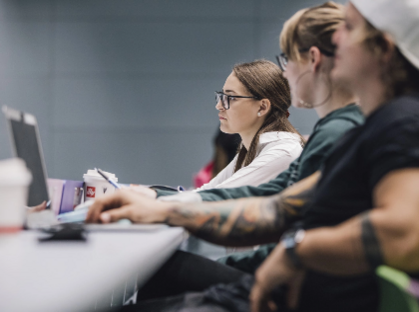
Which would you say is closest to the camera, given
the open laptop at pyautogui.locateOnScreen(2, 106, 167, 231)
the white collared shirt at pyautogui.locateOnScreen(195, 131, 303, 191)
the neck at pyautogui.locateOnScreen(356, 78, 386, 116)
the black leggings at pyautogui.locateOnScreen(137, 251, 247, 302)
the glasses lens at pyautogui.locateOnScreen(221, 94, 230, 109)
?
the neck at pyautogui.locateOnScreen(356, 78, 386, 116)

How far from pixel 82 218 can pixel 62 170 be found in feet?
11.2

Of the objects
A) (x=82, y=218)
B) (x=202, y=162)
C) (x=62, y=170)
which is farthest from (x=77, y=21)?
(x=82, y=218)

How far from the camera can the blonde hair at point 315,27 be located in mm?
1232

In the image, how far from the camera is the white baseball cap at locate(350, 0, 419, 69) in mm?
788

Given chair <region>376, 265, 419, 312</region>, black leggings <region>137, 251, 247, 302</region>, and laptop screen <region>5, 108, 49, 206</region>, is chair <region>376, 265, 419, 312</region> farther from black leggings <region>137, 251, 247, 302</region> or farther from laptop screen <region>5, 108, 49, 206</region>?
laptop screen <region>5, 108, 49, 206</region>

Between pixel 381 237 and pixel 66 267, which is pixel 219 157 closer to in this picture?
pixel 381 237

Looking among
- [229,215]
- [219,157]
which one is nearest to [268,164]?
[229,215]

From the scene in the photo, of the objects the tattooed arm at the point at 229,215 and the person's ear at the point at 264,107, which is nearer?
the tattooed arm at the point at 229,215

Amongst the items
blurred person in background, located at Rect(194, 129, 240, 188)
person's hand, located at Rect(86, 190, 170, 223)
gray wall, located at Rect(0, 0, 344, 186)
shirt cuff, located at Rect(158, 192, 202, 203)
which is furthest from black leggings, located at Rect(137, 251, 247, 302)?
gray wall, located at Rect(0, 0, 344, 186)

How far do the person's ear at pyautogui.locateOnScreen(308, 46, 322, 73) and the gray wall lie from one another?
3.00 metres

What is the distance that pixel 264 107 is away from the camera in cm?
223

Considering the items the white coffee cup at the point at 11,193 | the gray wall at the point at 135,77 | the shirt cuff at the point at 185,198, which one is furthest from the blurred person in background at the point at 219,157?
the white coffee cup at the point at 11,193

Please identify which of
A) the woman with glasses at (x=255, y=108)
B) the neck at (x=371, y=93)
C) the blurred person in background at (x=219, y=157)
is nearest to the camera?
the neck at (x=371, y=93)

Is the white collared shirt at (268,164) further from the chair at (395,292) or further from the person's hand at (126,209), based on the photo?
the chair at (395,292)
